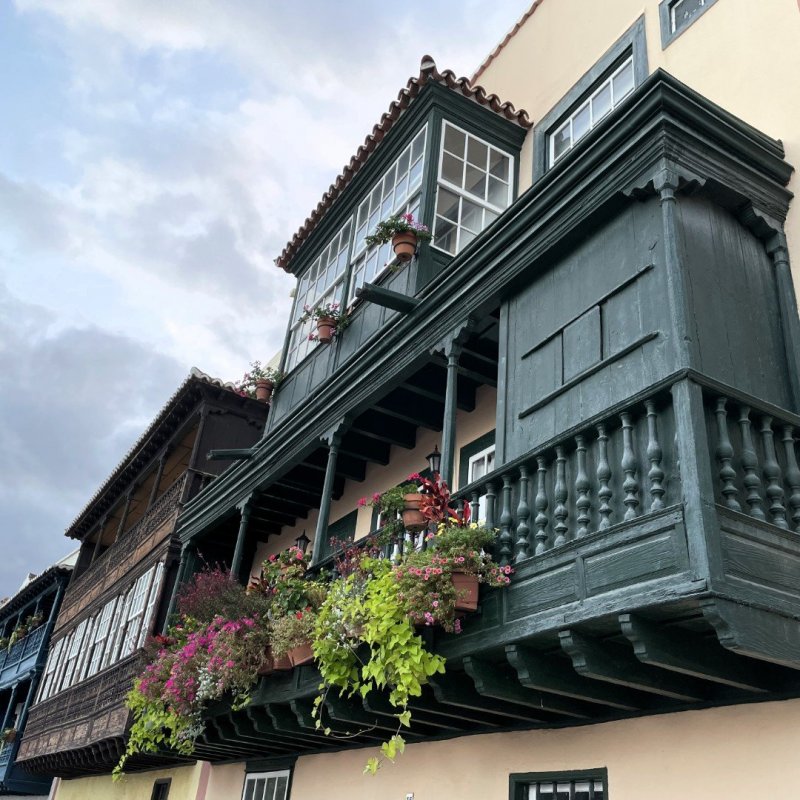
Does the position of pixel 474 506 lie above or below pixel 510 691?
above

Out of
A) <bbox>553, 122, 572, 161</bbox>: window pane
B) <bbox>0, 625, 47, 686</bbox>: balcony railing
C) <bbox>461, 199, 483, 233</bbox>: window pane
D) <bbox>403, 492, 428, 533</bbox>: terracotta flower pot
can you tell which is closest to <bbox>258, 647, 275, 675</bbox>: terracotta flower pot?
<bbox>403, 492, 428, 533</bbox>: terracotta flower pot

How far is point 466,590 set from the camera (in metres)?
5.73

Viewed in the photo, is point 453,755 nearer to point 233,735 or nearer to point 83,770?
point 233,735

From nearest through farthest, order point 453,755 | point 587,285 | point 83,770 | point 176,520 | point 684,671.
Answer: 1. point 684,671
2. point 587,285
3. point 453,755
4. point 176,520
5. point 83,770

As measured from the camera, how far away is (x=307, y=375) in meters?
12.0

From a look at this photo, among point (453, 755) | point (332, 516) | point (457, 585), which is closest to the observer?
point (457, 585)

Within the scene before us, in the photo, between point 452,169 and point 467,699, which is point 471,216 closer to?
point 452,169

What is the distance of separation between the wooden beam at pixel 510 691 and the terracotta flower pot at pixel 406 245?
16.6 ft

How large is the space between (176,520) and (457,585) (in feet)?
33.1

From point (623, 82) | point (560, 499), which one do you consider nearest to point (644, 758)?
point (560, 499)

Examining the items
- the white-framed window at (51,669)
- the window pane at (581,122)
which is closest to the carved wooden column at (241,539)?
the window pane at (581,122)

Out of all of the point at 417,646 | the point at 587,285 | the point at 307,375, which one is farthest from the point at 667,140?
the point at 307,375

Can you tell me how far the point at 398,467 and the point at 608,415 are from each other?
6178 millimetres

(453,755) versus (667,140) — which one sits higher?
(667,140)
